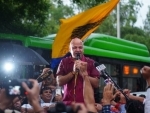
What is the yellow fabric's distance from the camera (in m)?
8.29

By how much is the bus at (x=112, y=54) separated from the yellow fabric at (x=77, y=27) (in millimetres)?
2131

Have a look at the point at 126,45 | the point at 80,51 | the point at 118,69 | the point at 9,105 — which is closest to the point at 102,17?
the point at 80,51

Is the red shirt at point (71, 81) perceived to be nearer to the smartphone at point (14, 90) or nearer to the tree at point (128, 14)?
the smartphone at point (14, 90)

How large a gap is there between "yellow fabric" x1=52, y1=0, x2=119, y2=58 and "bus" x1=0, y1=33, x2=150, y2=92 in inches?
83.9

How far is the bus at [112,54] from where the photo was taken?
10.8 meters

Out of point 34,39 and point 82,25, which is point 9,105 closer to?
point 82,25

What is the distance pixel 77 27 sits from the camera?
27.8 feet

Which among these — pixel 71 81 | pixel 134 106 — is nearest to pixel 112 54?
pixel 134 106

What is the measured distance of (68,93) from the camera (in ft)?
16.9

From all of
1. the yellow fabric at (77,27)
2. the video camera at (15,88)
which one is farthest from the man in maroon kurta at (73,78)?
the yellow fabric at (77,27)

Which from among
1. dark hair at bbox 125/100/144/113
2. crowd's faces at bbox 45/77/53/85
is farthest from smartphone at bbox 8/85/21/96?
crowd's faces at bbox 45/77/53/85

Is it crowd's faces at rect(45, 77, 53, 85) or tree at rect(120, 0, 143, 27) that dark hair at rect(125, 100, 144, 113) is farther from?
tree at rect(120, 0, 143, 27)

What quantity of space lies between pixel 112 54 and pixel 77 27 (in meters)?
4.68

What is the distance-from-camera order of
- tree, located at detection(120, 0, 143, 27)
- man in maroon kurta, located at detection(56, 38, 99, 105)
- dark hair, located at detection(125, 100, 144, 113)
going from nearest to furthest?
1. man in maroon kurta, located at detection(56, 38, 99, 105)
2. dark hair, located at detection(125, 100, 144, 113)
3. tree, located at detection(120, 0, 143, 27)
